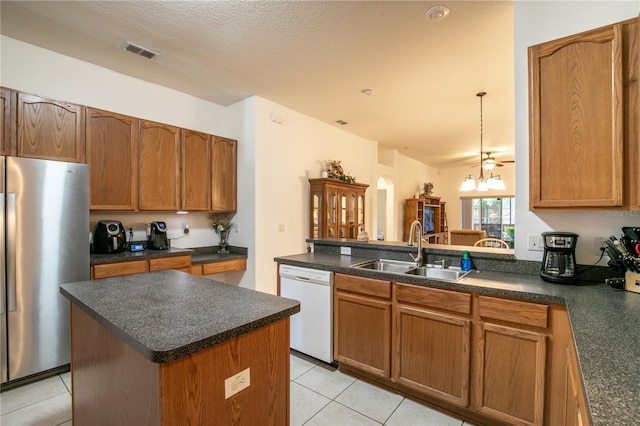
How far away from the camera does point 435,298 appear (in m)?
1.96

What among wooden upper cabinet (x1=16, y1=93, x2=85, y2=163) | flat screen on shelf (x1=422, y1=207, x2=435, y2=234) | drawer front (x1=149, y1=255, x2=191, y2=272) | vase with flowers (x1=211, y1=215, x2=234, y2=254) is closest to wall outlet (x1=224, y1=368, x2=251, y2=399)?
drawer front (x1=149, y1=255, x2=191, y2=272)

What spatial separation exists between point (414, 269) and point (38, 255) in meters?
2.98

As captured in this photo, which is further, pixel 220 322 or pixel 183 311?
pixel 183 311

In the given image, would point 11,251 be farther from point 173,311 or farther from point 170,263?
point 173,311

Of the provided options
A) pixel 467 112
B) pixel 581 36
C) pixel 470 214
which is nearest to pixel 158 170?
pixel 581 36

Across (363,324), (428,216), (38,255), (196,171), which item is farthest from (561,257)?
(428,216)

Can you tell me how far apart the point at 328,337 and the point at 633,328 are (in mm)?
1900

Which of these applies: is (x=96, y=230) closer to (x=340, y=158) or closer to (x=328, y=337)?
(x=328, y=337)

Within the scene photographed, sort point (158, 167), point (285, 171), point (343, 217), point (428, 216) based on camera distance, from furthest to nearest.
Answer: point (428, 216) → point (343, 217) → point (285, 171) → point (158, 167)

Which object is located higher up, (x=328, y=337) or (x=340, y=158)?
(x=340, y=158)

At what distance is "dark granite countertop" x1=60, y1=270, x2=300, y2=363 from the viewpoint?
959 mm

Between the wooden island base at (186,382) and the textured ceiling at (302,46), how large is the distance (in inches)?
86.1

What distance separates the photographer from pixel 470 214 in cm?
911

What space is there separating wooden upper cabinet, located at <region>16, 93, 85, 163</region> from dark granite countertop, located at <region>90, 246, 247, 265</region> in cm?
92
